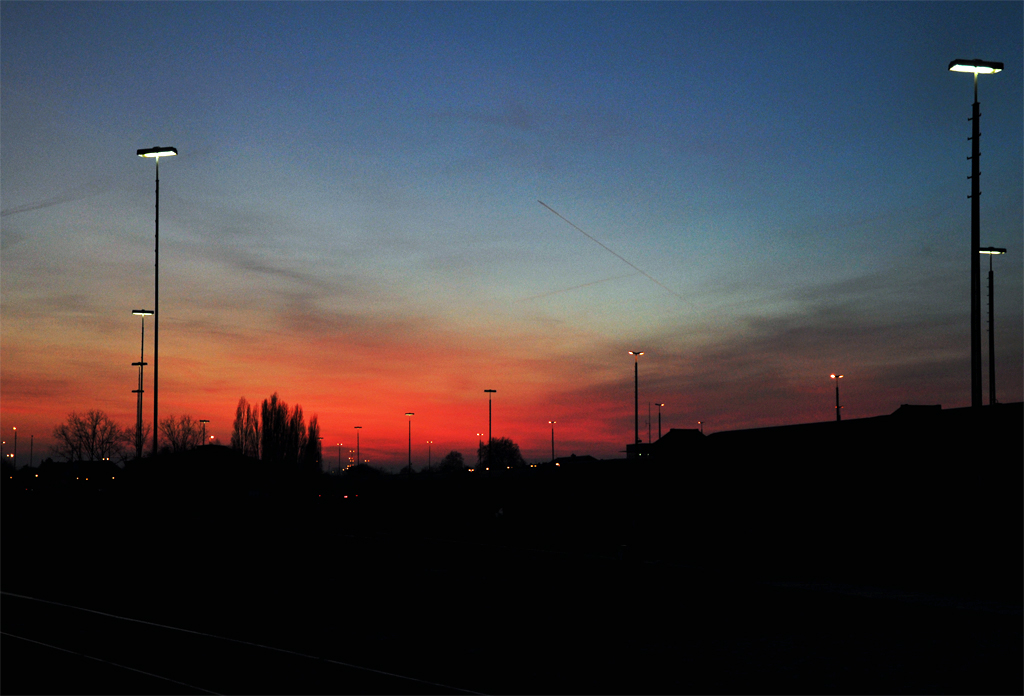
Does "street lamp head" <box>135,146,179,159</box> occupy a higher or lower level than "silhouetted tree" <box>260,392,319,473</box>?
higher

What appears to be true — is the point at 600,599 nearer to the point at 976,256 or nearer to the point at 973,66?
the point at 976,256

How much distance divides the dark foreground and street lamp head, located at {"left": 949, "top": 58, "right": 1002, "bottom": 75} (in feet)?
30.2

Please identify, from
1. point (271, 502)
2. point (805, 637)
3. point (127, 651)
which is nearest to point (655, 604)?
point (805, 637)

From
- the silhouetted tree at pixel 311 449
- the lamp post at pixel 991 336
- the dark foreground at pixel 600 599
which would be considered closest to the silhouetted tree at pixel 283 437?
the silhouetted tree at pixel 311 449

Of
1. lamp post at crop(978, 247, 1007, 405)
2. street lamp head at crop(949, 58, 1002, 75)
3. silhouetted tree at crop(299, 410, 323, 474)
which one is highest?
street lamp head at crop(949, 58, 1002, 75)

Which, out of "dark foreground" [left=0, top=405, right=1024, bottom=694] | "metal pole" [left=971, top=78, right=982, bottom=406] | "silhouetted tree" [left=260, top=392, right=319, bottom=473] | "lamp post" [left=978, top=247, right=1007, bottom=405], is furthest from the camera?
"silhouetted tree" [left=260, top=392, right=319, bottom=473]

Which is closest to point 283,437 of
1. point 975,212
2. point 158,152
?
point 158,152

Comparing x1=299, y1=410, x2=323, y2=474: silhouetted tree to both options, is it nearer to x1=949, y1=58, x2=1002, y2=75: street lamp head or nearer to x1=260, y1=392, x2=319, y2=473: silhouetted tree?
x1=260, y1=392, x2=319, y2=473: silhouetted tree

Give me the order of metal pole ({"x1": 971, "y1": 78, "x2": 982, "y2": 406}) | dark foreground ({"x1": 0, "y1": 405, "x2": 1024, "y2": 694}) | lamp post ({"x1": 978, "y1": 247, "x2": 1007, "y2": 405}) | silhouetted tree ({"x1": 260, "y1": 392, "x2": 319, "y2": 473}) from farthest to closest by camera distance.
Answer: silhouetted tree ({"x1": 260, "y1": 392, "x2": 319, "y2": 473}) < lamp post ({"x1": 978, "y1": 247, "x2": 1007, "y2": 405}) < metal pole ({"x1": 971, "y1": 78, "x2": 982, "y2": 406}) < dark foreground ({"x1": 0, "y1": 405, "x2": 1024, "y2": 694})

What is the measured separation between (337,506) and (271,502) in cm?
676

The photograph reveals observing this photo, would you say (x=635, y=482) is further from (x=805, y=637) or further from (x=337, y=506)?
(x=337, y=506)

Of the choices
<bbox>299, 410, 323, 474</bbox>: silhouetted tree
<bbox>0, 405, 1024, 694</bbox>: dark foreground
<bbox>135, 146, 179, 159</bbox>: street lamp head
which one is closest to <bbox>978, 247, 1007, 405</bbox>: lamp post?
<bbox>0, 405, 1024, 694</bbox>: dark foreground

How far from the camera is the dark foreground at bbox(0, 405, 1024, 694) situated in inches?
540

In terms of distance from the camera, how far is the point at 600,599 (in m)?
22.2
